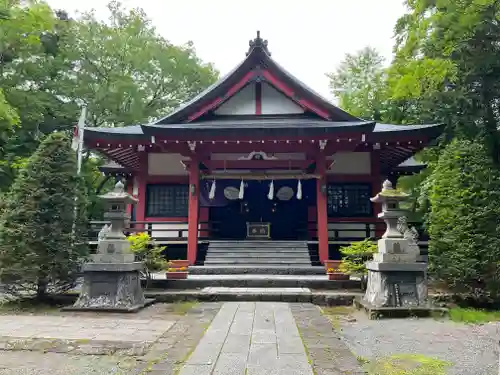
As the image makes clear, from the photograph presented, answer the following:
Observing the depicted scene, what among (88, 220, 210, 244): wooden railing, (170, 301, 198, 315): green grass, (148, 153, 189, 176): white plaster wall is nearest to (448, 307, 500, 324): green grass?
(170, 301, 198, 315): green grass

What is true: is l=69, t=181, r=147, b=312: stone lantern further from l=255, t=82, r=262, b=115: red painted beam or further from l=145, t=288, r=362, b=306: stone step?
l=255, t=82, r=262, b=115: red painted beam

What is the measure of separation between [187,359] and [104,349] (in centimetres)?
117

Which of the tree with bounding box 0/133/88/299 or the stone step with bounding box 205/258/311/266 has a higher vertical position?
the tree with bounding box 0/133/88/299

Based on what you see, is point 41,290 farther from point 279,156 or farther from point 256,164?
point 279,156

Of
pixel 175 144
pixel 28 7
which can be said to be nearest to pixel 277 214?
pixel 175 144

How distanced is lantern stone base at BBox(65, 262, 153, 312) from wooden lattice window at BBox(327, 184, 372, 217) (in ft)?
26.5

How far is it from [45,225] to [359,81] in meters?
25.7

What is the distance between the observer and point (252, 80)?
497 inches

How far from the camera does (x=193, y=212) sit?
37.3 ft

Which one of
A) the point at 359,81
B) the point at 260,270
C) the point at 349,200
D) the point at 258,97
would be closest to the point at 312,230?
the point at 349,200

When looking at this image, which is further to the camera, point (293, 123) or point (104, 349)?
point (293, 123)

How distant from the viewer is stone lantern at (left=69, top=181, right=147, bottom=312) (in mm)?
7141

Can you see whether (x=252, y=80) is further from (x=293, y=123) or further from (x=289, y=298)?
(x=289, y=298)

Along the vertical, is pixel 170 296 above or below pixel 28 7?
below
